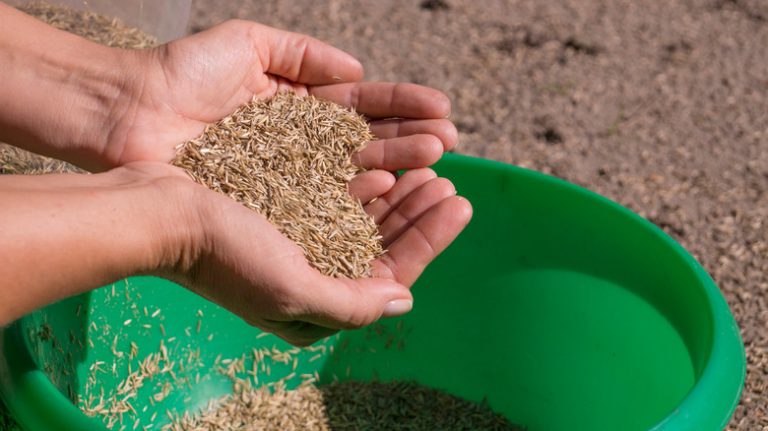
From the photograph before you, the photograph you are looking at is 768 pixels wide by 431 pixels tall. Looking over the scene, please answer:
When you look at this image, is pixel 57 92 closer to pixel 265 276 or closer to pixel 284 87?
pixel 284 87

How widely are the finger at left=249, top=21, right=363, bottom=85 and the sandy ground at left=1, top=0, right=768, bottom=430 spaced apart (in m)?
1.31

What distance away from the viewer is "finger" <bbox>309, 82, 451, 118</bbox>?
2.43 m

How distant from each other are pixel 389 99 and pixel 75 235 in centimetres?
104

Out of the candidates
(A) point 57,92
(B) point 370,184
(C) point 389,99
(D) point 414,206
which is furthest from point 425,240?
(A) point 57,92

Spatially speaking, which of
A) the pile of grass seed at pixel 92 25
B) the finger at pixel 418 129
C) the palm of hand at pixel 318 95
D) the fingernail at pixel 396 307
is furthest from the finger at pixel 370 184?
the pile of grass seed at pixel 92 25

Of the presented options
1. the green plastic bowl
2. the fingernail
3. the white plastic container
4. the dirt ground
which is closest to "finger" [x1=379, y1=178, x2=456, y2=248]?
the fingernail

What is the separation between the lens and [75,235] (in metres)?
1.67

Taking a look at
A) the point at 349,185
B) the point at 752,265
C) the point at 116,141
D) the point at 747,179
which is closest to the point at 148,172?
the point at 116,141

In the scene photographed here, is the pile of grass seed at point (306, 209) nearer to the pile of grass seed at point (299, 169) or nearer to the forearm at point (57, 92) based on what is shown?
the pile of grass seed at point (299, 169)

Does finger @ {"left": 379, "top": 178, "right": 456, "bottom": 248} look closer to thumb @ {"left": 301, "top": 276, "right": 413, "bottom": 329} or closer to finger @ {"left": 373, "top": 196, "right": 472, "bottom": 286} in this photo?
finger @ {"left": 373, "top": 196, "right": 472, "bottom": 286}

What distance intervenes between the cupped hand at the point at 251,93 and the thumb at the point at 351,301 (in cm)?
43

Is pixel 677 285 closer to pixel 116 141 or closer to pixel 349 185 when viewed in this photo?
pixel 349 185

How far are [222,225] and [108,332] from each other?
0.79 meters

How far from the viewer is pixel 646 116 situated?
4.00 m
